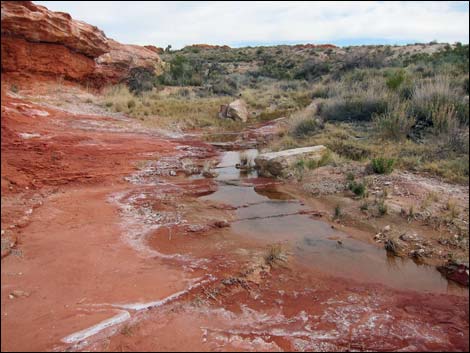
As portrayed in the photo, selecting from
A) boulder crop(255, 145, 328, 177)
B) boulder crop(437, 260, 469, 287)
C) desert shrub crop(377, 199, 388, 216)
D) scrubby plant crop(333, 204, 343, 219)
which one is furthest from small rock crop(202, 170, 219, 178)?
boulder crop(437, 260, 469, 287)

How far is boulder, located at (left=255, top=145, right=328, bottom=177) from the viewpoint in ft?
29.5

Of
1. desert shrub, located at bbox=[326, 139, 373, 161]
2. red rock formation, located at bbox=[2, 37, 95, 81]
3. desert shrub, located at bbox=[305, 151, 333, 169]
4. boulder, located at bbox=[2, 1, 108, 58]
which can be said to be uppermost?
boulder, located at bbox=[2, 1, 108, 58]

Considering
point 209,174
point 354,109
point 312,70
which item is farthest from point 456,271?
point 312,70

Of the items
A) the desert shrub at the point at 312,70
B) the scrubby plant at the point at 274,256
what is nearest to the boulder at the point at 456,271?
the scrubby plant at the point at 274,256

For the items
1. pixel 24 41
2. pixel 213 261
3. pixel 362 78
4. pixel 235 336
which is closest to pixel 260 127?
pixel 362 78

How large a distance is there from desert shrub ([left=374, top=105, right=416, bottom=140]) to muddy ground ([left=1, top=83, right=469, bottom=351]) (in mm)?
2251

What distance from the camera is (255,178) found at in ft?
29.7

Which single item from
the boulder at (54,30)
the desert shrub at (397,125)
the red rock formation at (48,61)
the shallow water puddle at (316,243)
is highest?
the boulder at (54,30)

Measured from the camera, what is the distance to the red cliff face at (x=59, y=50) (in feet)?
42.2

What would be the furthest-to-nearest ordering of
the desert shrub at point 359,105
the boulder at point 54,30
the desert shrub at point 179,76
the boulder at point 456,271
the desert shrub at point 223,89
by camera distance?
1. the desert shrub at point 179,76
2. the desert shrub at point 223,89
3. the boulder at point 54,30
4. the desert shrub at point 359,105
5. the boulder at point 456,271

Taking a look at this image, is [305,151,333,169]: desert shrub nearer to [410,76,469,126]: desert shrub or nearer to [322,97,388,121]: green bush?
[410,76,469,126]: desert shrub

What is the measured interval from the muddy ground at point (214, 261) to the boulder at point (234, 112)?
890 centimetres

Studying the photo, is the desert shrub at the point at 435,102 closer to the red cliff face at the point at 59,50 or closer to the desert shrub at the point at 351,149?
the desert shrub at the point at 351,149

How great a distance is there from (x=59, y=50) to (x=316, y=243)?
1441cm
